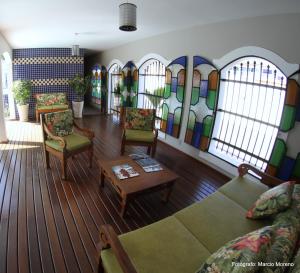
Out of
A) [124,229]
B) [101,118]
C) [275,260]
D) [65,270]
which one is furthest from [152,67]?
[275,260]

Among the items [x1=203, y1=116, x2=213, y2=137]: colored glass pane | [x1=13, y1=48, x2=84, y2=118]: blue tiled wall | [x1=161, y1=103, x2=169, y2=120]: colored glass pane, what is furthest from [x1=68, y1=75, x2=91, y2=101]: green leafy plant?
[x1=203, y1=116, x2=213, y2=137]: colored glass pane

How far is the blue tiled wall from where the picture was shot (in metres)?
6.37

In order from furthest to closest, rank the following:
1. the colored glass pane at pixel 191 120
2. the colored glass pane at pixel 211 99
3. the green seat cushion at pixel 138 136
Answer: the colored glass pane at pixel 191 120, the green seat cushion at pixel 138 136, the colored glass pane at pixel 211 99

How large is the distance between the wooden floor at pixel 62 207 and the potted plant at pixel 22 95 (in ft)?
7.01

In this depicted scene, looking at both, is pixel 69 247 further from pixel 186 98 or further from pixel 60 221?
pixel 186 98

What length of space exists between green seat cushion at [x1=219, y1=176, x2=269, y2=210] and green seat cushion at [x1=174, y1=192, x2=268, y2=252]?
0.09 metres

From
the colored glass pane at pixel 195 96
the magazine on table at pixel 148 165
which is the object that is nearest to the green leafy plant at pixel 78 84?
the colored glass pane at pixel 195 96

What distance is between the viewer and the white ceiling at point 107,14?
2.73m

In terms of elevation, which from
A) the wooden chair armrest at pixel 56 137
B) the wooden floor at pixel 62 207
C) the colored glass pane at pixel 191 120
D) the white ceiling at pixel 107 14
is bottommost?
the wooden floor at pixel 62 207

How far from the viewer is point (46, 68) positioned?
6.75 metres

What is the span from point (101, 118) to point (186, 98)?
3673 millimetres

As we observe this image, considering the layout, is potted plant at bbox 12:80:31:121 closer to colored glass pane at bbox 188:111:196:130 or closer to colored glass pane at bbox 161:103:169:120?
colored glass pane at bbox 161:103:169:120

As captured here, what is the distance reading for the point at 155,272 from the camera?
53.0 inches

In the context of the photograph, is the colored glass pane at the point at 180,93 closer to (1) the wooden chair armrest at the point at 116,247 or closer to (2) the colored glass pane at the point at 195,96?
(2) the colored glass pane at the point at 195,96
